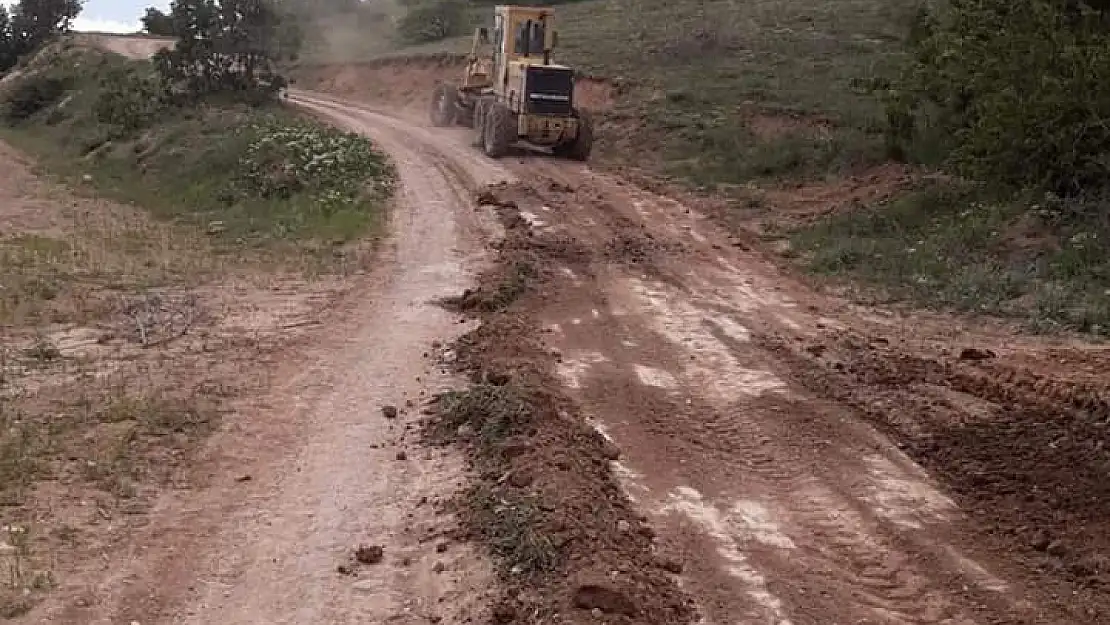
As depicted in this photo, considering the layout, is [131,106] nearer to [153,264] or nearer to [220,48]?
[220,48]

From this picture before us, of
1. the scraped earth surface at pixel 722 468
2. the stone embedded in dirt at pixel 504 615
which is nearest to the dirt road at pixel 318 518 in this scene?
the scraped earth surface at pixel 722 468

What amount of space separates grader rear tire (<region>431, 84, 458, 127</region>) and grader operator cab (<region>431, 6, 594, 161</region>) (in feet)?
10.5

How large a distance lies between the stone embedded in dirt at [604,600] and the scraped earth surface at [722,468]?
33mm

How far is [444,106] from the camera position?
3177 cm

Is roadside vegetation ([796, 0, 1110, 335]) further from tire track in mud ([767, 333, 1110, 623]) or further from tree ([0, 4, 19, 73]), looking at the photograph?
tree ([0, 4, 19, 73])

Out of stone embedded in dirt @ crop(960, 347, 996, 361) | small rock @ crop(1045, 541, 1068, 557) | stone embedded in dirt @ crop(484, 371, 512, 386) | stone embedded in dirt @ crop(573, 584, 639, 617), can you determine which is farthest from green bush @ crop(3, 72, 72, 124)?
small rock @ crop(1045, 541, 1068, 557)

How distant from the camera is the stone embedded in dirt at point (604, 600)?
18.9 ft

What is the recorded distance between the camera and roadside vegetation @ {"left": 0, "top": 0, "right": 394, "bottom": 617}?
799 cm

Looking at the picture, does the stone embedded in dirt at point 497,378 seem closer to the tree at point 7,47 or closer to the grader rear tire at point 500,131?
the grader rear tire at point 500,131

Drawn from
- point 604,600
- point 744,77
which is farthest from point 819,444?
point 744,77

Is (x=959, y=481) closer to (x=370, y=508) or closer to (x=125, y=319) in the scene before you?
(x=370, y=508)

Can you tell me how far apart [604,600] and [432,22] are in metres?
52.8

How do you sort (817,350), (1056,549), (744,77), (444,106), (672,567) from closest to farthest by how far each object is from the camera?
(672,567), (1056,549), (817,350), (744,77), (444,106)

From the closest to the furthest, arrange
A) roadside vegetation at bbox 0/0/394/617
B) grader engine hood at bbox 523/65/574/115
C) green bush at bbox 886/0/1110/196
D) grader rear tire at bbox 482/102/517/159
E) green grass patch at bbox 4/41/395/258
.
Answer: roadside vegetation at bbox 0/0/394/617, green bush at bbox 886/0/1110/196, green grass patch at bbox 4/41/395/258, grader engine hood at bbox 523/65/574/115, grader rear tire at bbox 482/102/517/159
